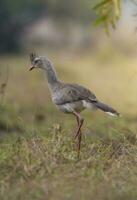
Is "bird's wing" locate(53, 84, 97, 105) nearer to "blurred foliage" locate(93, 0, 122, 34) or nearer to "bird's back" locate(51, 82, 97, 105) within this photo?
"bird's back" locate(51, 82, 97, 105)

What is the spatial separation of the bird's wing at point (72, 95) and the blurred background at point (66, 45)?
44.2 ft

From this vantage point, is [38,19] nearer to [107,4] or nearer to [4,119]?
[4,119]

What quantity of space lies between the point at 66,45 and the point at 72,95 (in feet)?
94.2

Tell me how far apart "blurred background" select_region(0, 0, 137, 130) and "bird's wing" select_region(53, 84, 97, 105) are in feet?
44.2

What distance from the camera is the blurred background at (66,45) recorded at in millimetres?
26328

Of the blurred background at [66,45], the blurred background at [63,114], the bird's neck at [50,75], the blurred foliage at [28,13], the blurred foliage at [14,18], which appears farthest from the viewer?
the blurred foliage at [28,13]

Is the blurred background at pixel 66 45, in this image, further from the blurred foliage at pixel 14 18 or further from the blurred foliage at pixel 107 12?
the blurred foliage at pixel 107 12

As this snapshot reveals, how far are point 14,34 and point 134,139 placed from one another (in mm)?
26693

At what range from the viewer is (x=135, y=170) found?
30.1 ft

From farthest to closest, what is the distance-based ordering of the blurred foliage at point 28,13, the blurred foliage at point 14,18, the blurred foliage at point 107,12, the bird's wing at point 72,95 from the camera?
the blurred foliage at point 28,13 < the blurred foliage at point 14,18 < the blurred foliage at point 107,12 < the bird's wing at point 72,95

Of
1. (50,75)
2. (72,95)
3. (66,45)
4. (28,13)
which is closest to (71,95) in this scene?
(72,95)

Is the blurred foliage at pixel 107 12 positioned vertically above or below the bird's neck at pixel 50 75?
above

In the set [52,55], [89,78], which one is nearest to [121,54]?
[52,55]

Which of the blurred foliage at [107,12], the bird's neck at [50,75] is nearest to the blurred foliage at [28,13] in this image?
the blurred foliage at [107,12]
